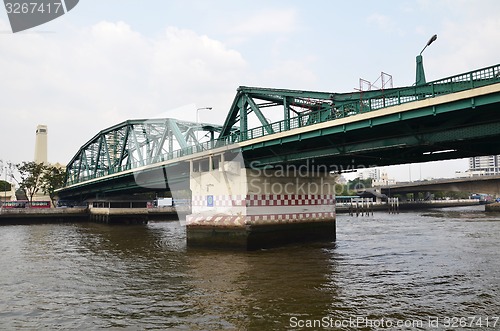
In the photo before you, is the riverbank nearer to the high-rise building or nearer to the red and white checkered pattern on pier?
the red and white checkered pattern on pier

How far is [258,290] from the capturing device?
50.7ft

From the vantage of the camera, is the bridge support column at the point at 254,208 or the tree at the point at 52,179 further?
the tree at the point at 52,179

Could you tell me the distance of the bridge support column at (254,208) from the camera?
26.5 m

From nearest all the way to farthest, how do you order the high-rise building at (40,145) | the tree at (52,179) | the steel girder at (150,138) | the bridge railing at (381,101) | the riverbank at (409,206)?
the bridge railing at (381,101)
the steel girder at (150,138)
the tree at (52,179)
the riverbank at (409,206)
the high-rise building at (40,145)

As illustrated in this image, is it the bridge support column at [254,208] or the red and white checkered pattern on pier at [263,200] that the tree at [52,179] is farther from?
the red and white checkered pattern on pier at [263,200]

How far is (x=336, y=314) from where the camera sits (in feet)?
40.3

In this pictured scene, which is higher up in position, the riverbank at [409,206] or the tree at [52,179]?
the tree at [52,179]

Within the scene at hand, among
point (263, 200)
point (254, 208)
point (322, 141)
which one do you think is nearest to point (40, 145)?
point (263, 200)

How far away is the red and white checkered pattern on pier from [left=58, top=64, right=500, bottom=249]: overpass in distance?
0.07 meters

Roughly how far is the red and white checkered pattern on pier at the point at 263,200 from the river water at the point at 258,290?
3.55 m

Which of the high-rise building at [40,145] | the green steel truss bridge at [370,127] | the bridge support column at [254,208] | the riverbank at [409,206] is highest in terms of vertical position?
the high-rise building at [40,145]

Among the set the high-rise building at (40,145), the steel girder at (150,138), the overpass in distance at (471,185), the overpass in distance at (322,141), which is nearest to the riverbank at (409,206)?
the overpass in distance at (471,185)

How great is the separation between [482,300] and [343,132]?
1045 centimetres

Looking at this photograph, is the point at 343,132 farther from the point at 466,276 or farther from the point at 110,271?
the point at 110,271
